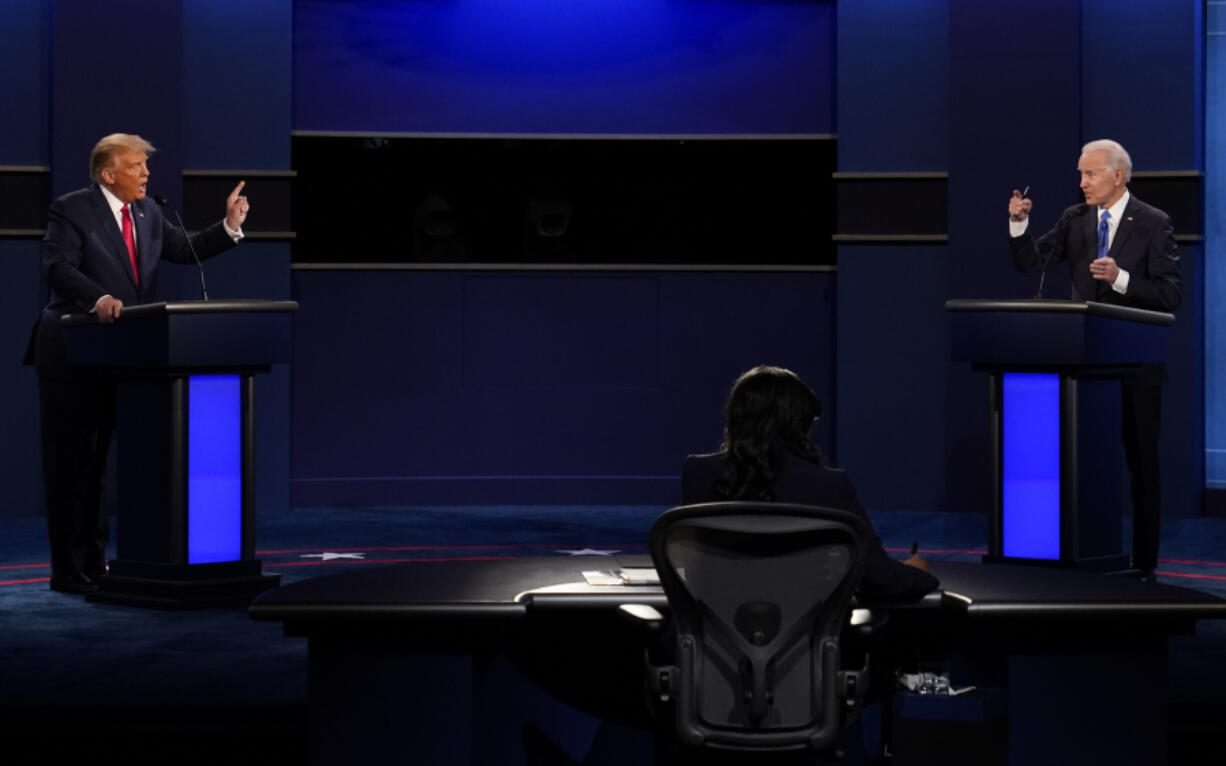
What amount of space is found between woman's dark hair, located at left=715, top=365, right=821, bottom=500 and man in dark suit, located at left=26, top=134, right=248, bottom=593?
10.3 feet

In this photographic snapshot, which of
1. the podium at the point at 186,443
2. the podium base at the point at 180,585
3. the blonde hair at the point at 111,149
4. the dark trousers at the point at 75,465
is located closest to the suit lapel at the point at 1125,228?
the podium at the point at 186,443

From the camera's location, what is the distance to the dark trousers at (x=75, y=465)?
6188 mm

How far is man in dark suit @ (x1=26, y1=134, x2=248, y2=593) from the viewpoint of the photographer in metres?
6.04

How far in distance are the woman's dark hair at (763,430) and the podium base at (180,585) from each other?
3017 mm

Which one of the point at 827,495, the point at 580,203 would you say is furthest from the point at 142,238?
the point at 827,495

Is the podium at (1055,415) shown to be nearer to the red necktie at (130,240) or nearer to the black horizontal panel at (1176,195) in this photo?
the black horizontal panel at (1176,195)

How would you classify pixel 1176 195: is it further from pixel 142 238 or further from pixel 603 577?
pixel 603 577

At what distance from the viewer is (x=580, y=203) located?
8.78 m

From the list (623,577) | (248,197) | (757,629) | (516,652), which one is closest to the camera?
(757,629)

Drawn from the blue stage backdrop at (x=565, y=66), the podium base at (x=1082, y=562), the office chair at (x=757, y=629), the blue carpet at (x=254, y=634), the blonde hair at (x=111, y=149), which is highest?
the blue stage backdrop at (x=565, y=66)

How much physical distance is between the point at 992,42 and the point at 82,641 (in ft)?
17.1

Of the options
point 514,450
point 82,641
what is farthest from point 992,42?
point 82,641

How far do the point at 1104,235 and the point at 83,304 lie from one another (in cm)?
359

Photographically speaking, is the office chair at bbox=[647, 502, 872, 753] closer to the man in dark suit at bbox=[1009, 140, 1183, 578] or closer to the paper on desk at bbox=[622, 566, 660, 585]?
the paper on desk at bbox=[622, 566, 660, 585]
